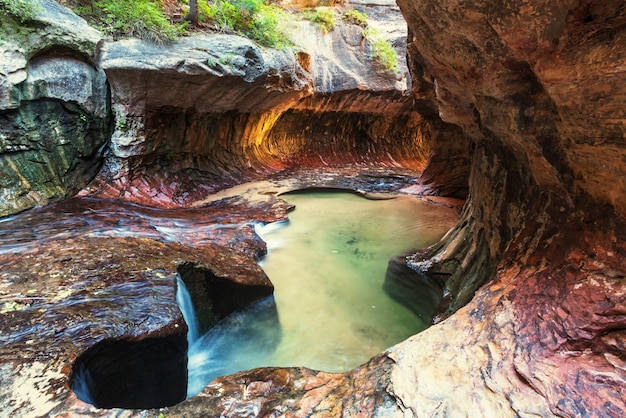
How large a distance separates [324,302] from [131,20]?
22.7ft

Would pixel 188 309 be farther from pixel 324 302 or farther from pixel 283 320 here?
pixel 324 302

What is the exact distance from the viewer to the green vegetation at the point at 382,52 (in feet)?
44.9

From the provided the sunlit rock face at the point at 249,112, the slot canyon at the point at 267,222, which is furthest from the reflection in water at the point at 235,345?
the sunlit rock face at the point at 249,112

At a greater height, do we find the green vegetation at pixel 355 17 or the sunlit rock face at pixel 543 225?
the green vegetation at pixel 355 17

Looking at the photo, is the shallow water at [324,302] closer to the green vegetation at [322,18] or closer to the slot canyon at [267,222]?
the slot canyon at [267,222]

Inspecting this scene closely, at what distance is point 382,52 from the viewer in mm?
13703

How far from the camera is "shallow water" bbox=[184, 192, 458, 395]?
13.9 ft

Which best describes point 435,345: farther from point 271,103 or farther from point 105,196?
point 271,103

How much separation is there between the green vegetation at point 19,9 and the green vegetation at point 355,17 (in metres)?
10.3

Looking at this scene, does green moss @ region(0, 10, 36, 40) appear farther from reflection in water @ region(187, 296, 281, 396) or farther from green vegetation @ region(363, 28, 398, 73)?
green vegetation @ region(363, 28, 398, 73)

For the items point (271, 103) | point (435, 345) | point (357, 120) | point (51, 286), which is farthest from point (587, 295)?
point (357, 120)

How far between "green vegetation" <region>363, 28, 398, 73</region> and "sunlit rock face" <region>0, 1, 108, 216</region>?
31.1 feet

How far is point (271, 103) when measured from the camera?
36.3 feet

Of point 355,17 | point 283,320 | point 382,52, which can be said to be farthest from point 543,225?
point 355,17
